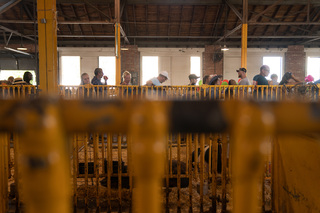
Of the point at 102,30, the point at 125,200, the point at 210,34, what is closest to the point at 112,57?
the point at 102,30

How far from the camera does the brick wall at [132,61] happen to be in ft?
66.7

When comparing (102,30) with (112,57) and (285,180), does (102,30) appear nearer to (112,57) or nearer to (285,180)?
(112,57)

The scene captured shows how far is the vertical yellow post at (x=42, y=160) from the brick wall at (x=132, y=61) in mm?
19847

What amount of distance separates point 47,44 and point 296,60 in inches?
885

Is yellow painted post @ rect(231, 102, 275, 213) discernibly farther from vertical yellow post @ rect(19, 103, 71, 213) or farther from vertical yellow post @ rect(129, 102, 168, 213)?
vertical yellow post @ rect(19, 103, 71, 213)

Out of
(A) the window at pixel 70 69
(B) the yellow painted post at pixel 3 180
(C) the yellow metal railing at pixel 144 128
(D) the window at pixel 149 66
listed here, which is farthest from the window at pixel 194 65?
(C) the yellow metal railing at pixel 144 128

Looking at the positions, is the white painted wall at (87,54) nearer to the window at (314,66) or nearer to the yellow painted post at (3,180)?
the yellow painted post at (3,180)

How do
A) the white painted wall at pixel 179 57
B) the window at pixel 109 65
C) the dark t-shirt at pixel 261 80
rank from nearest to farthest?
the dark t-shirt at pixel 261 80
the white painted wall at pixel 179 57
the window at pixel 109 65

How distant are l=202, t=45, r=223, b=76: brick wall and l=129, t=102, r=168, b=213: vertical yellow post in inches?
825

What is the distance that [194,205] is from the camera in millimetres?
3293

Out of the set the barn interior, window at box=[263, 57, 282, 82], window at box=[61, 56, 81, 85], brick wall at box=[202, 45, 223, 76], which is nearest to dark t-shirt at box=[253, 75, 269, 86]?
the barn interior

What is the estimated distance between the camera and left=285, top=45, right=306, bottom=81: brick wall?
2080 cm

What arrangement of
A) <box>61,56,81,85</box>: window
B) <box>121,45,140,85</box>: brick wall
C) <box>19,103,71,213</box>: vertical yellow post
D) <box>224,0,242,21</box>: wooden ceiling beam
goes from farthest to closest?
<box>61,56,81,85</box>: window
<box>121,45,140,85</box>: brick wall
<box>224,0,242,21</box>: wooden ceiling beam
<box>19,103,71,213</box>: vertical yellow post

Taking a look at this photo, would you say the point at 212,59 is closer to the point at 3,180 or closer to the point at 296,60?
the point at 296,60
